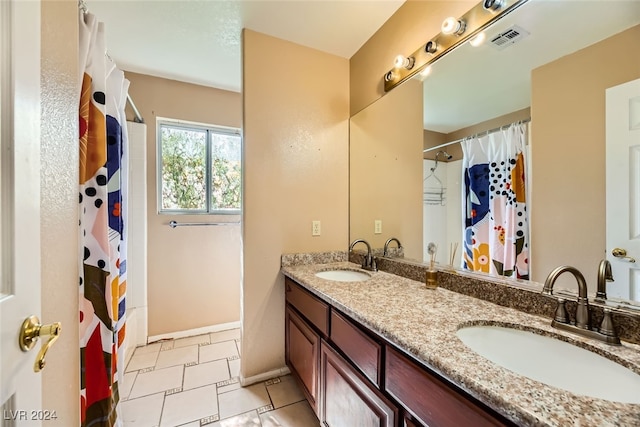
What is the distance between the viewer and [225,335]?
2.52m

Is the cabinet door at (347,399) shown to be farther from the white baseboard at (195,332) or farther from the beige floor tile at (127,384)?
the white baseboard at (195,332)

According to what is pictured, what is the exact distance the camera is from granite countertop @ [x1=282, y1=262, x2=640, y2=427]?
0.49m

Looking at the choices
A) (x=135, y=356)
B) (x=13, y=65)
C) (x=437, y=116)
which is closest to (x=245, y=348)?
(x=135, y=356)

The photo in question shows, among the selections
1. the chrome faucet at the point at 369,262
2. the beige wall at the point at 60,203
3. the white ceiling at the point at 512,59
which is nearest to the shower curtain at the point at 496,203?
the white ceiling at the point at 512,59

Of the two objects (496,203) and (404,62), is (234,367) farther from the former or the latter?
(404,62)

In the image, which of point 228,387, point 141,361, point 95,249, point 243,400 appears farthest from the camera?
point 141,361

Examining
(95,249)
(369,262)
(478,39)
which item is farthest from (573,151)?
(95,249)

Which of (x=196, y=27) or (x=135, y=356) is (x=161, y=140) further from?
(x=135, y=356)

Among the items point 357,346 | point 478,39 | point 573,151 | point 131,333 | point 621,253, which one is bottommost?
point 131,333

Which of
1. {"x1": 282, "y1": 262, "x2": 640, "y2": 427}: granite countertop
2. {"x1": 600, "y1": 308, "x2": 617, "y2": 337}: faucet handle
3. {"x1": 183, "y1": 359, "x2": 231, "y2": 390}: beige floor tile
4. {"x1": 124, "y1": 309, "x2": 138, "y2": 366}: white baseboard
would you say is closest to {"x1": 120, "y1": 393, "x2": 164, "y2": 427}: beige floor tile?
{"x1": 183, "y1": 359, "x2": 231, "y2": 390}: beige floor tile

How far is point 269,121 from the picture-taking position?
70.7 inches

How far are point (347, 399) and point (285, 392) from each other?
2.71 feet

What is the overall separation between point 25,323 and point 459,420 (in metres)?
0.98

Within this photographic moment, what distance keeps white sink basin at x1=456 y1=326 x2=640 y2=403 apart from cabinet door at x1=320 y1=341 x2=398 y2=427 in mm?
374
